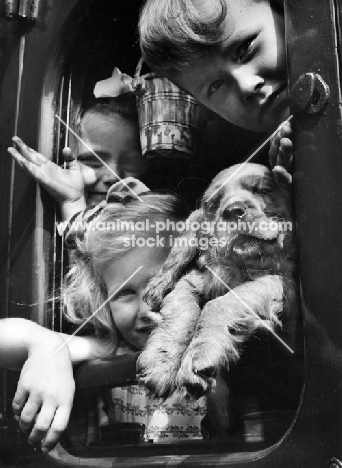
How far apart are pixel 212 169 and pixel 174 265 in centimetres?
16

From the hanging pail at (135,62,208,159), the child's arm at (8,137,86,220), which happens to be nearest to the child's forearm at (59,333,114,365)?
the child's arm at (8,137,86,220)

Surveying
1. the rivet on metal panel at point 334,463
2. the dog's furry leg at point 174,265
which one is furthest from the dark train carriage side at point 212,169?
the dog's furry leg at point 174,265

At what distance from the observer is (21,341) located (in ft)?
3.69

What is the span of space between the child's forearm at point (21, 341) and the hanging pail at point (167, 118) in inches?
13.2

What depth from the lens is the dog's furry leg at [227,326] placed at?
3.11 feet

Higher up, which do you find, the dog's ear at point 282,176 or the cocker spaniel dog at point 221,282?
the dog's ear at point 282,176

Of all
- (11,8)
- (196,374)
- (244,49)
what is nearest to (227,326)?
(196,374)

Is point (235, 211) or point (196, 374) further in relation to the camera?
point (235, 211)

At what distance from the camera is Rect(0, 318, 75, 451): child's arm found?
1.06 m

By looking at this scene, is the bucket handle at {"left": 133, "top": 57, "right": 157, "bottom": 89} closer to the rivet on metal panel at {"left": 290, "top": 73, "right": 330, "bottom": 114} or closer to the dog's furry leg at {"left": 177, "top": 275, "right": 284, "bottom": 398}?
the rivet on metal panel at {"left": 290, "top": 73, "right": 330, "bottom": 114}

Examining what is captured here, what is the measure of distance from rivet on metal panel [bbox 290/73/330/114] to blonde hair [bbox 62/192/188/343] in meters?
0.25

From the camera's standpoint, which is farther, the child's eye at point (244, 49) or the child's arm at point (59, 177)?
the child's arm at point (59, 177)

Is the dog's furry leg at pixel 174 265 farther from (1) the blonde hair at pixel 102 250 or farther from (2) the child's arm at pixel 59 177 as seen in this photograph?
(2) the child's arm at pixel 59 177

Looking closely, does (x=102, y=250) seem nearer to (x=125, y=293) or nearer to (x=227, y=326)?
(x=125, y=293)
